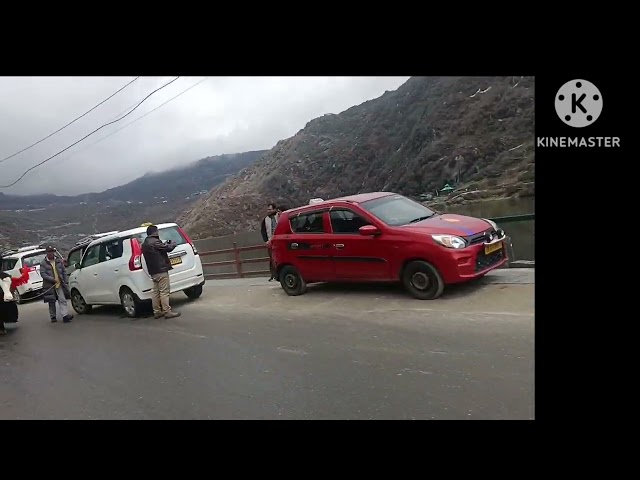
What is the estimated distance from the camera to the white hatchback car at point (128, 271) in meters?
7.93

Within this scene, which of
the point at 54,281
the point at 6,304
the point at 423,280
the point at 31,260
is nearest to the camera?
the point at 423,280

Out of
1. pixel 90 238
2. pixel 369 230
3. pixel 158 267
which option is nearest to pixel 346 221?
pixel 369 230

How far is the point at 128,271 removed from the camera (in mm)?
8008

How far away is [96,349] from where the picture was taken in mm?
6336

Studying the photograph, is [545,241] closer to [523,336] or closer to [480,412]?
[480,412]

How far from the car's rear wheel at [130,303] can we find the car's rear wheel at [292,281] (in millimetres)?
2522

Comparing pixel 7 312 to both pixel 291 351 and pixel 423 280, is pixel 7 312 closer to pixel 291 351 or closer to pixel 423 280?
pixel 291 351

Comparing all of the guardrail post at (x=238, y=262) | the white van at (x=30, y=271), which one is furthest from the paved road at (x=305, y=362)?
the white van at (x=30, y=271)

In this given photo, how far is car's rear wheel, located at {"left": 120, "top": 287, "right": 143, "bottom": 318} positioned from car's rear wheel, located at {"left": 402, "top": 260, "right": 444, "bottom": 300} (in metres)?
4.67

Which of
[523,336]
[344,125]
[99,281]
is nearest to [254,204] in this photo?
[344,125]

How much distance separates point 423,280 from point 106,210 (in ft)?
16.5

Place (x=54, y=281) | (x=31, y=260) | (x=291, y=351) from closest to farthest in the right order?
(x=291, y=351)
(x=54, y=281)
(x=31, y=260)
